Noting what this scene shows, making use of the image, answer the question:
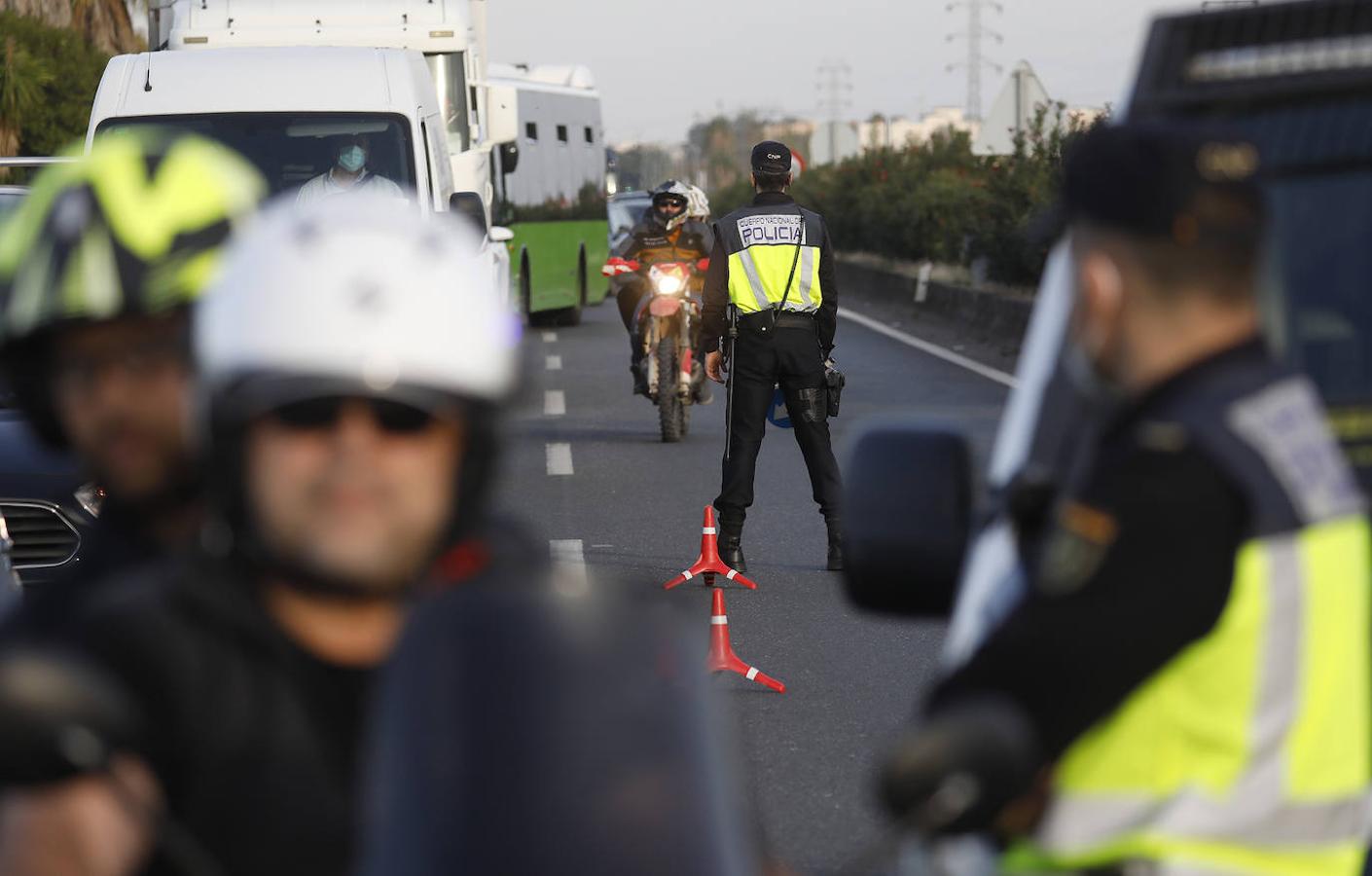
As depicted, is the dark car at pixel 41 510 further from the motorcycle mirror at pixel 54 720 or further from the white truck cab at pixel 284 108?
the motorcycle mirror at pixel 54 720

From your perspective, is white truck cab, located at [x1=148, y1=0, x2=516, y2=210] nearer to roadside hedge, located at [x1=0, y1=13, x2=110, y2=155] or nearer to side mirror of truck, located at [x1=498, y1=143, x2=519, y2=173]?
side mirror of truck, located at [x1=498, y1=143, x2=519, y2=173]

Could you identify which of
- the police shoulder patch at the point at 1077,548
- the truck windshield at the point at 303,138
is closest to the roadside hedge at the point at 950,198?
the truck windshield at the point at 303,138

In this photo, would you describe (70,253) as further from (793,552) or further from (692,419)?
(692,419)

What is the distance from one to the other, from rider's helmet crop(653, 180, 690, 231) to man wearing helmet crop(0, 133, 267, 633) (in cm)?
1388

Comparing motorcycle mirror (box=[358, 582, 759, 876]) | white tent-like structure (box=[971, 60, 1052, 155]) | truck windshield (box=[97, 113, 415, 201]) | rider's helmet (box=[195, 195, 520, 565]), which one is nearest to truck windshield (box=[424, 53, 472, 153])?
truck windshield (box=[97, 113, 415, 201])

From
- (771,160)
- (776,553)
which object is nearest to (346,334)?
(771,160)

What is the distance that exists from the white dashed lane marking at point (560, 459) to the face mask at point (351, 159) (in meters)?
2.64

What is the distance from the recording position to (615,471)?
15.2 meters

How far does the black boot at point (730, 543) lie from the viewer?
36.0ft

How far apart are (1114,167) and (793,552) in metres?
9.32

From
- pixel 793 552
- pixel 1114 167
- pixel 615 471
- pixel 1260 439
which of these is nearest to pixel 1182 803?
pixel 1260 439

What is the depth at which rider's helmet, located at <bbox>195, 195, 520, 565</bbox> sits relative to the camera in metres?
2.00

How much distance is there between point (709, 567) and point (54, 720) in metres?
8.97

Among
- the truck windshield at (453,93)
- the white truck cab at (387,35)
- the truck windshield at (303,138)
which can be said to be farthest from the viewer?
the truck windshield at (453,93)
